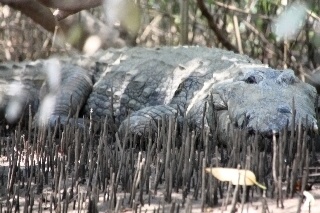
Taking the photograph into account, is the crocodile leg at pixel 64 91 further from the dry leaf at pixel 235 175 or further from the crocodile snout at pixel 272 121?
the dry leaf at pixel 235 175

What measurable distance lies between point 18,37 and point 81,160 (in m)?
7.21

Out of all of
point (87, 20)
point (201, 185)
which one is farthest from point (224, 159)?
point (87, 20)

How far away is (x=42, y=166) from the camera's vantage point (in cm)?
452

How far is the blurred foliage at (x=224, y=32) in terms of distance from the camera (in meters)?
9.30

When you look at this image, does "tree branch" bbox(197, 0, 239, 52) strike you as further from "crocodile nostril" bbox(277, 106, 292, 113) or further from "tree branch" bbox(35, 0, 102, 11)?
"tree branch" bbox(35, 0, 102, 11)

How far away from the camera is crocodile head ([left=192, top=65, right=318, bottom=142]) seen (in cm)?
522

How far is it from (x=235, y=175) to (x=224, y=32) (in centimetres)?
644

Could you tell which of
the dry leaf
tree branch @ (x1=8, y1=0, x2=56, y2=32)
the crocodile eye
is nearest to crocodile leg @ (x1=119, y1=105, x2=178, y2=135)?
the crocodile eye

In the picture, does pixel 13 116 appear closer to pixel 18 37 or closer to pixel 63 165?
pixel 63 165

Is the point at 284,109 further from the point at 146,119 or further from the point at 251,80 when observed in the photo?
the point at 146,119

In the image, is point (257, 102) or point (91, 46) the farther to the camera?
point (91, 46)

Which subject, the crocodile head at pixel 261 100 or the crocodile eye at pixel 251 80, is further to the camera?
the crocodile eye at pixel 251 80

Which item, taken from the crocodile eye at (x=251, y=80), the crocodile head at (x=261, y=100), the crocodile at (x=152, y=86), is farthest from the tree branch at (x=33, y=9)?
the crocodile eye at (x=251, y=80)

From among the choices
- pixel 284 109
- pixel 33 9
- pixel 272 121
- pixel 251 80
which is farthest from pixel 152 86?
pixel 33 9
